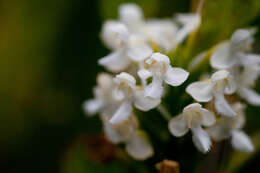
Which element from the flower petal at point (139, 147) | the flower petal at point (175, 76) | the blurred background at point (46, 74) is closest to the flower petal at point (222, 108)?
the flower petal at point (175, 76)

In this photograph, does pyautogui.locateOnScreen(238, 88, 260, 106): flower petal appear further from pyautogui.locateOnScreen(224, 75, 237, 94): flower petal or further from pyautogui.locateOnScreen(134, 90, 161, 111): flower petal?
pyautogui.locateOnScreen(134, 90, 161, 111): flower petal

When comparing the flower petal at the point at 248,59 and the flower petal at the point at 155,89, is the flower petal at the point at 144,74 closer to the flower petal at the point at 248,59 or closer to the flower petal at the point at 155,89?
the flower petal at the point at 155,89

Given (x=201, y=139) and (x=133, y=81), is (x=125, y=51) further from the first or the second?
(x=201, y=139)

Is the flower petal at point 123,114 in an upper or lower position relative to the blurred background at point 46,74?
upper

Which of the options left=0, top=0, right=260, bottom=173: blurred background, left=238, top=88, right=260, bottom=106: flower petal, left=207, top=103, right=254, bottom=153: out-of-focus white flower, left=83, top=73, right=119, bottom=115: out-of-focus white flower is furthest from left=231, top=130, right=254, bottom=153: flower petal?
left=0, top=0, right=260, bottom=173: blurred background

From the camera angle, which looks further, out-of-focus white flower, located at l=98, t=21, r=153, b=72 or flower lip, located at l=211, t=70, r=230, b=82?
out-of-focus white flower, located at l=98, t=21, r=153, b=72

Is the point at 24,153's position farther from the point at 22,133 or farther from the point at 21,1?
the point at 21,1
